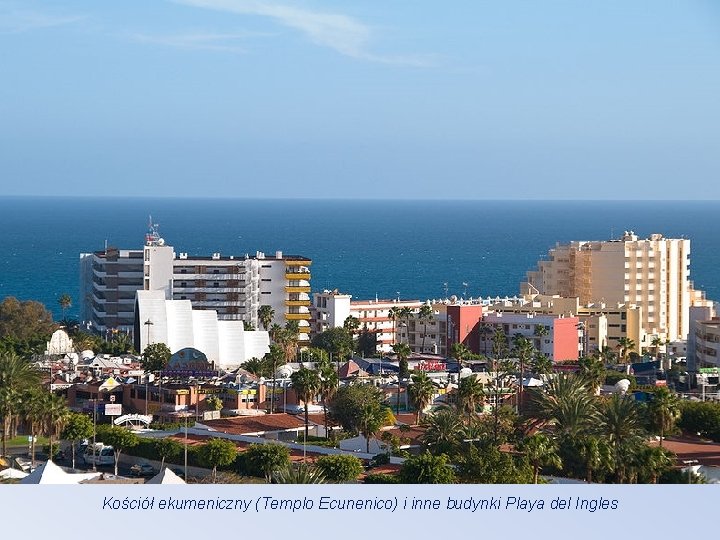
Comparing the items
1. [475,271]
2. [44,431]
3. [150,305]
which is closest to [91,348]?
[150,305]

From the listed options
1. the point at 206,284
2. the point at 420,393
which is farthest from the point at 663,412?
the point at 206,284

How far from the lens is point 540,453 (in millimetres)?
24078

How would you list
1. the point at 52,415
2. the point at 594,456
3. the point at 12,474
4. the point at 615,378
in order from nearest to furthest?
the point at 594,456 → the point at 12,474 → the point at 52,415 → the point at 615,378

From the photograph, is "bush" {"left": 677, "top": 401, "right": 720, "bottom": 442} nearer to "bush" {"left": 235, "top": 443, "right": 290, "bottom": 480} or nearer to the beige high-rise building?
"bush" {"left": 235, "top": 443, "right": 290, "bottom": 480}

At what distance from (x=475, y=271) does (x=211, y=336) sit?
61.1 metres

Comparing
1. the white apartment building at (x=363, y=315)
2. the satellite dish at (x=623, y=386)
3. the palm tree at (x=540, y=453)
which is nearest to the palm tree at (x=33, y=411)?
the palm tree at (x=540, y=453)

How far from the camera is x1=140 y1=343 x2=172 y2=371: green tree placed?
42344mm

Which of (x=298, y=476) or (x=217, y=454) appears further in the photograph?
(x=217, y=454)

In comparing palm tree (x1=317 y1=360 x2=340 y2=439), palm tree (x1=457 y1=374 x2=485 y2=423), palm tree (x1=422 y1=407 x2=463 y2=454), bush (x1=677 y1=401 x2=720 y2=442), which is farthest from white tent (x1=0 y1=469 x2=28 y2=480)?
bush (x1=677 y1=401 x2=720 y2=442)

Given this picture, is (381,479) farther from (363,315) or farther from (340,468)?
(363,315)

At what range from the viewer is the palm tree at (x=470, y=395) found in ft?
105

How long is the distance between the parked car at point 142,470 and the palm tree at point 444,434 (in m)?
4.90

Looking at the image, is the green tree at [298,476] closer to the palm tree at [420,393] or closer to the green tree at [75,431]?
the green tree at [75,431]

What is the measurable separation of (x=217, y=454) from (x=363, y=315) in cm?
3212
